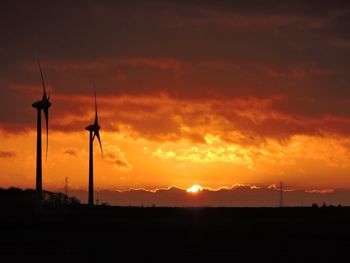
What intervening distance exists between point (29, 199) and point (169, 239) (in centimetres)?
8236

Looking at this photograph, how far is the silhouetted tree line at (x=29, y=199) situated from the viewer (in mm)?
160012

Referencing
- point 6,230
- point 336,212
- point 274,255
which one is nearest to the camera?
point 274,255

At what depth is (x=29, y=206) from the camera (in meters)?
156

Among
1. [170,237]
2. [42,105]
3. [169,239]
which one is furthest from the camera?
[42,105]

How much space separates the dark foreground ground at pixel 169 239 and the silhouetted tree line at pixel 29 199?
1498 cm

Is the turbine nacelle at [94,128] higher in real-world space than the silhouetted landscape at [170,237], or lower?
higher

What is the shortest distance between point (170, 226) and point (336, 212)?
45.4 metres

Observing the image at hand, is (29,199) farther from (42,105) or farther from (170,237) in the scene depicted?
(170,237)

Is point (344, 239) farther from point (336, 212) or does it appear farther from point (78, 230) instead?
point (336, 212)

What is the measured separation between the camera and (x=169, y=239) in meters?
93.5

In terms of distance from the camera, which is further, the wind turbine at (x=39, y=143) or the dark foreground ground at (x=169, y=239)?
the wind turbine at (x=39, y=143)

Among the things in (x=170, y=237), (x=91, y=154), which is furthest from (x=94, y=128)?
(x=170, y=237)

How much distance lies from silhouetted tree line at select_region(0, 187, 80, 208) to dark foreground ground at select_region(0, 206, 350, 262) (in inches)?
590

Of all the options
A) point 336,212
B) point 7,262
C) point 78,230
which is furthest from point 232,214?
point 7,262
